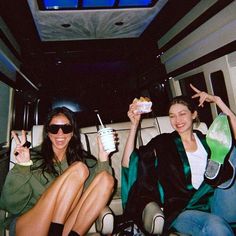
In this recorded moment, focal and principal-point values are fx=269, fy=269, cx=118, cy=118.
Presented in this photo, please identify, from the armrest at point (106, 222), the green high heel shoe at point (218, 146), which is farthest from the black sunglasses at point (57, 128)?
the green high heel shoe at point (218, 146)

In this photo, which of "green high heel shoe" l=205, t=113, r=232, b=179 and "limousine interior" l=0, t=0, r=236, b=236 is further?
"limousine interior" l=0, t=0, r=236, b=236

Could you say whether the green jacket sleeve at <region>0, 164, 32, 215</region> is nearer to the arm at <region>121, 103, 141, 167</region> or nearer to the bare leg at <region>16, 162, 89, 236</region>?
the bare leg at <region>16, 162, 89, 236</region>

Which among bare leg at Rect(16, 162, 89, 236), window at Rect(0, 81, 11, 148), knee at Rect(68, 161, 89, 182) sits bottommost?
bare leg at Rect(16, 162, 89, 236)

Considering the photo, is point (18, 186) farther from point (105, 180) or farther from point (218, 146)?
point (218, 146)

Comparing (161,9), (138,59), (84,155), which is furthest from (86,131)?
(138,59)

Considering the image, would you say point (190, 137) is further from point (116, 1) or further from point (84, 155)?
point (116, 1)

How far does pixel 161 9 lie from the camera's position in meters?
3.63

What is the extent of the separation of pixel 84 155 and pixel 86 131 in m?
0.69

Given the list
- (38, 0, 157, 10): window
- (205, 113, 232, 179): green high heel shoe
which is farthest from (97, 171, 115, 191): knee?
(38, 0, 157, 10): window

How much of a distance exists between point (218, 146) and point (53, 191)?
1.31m

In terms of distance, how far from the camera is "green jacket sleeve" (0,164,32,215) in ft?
6.71

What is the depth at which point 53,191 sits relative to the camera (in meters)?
2.01

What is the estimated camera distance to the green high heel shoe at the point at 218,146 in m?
2.08

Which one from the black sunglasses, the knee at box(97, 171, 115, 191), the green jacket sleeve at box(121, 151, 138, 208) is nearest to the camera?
the knee at box(97, 171, 115, 191)
